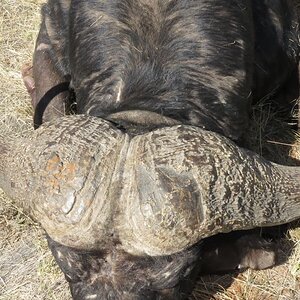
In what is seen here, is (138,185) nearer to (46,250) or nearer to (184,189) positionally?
(184,189)

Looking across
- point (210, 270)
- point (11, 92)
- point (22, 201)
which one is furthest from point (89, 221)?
point (11, 92)

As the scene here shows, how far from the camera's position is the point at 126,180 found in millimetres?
3080

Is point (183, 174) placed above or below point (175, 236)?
above

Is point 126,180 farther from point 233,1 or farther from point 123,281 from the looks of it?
point 233,1

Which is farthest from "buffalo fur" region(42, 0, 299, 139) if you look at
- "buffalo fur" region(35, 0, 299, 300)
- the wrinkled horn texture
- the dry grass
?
the dry grass

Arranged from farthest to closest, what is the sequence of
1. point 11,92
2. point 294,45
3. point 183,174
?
point 11,92 → point 294,45 → point 183,174

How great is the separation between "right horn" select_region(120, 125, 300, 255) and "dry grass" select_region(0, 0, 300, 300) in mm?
1385

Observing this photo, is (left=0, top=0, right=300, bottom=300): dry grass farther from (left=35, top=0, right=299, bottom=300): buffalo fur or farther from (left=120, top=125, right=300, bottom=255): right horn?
(left=120, top=125, right=300, bottom=255): right horn

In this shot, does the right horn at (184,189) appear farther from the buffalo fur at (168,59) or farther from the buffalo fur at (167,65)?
the buffalo fur at (168,59)

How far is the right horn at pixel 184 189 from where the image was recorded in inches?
116

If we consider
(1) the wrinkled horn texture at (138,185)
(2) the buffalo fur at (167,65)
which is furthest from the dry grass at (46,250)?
(1) the wrinkled horn texture at (138,185)

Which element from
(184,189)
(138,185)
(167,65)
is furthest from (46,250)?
(184,189)

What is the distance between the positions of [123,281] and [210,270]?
0.94 meters

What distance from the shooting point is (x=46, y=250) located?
4.83m
